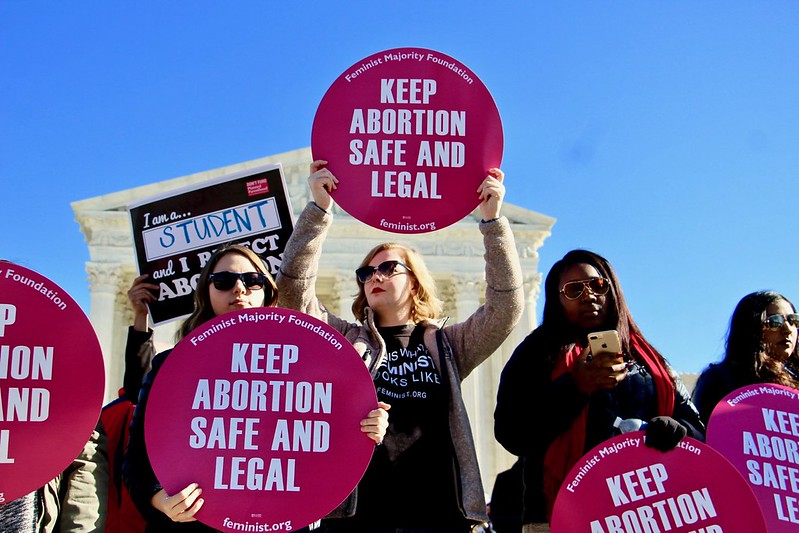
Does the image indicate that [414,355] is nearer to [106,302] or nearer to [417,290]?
[417,290]

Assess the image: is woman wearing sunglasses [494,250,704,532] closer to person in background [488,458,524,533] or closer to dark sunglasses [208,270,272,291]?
dark sunglasses [208,270,272,291]

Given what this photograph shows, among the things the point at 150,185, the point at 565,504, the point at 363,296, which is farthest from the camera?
the point at 150,185

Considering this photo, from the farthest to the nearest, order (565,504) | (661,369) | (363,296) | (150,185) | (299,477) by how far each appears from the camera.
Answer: (150,185)
(363,296)
(661,369)
(565,504)
(299,477)

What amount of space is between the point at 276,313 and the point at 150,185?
28.4m

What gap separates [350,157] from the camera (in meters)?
4.05

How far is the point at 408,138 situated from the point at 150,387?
159 cm

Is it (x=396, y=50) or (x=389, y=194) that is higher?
(x=396, y=50)

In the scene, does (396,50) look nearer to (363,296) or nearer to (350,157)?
(350,157)

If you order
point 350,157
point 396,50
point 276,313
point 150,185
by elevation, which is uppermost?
point 150,185

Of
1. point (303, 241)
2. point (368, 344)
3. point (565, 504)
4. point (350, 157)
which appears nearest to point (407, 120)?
point (350, 157)

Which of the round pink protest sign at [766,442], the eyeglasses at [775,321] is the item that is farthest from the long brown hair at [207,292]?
the eyeglasses at [775,321]

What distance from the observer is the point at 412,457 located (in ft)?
12.8

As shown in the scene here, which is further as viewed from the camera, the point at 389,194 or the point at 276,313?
the point at 389,194

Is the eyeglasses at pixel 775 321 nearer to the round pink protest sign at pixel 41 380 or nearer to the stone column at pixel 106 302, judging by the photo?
the round pink protest sign at pixel 41 380
